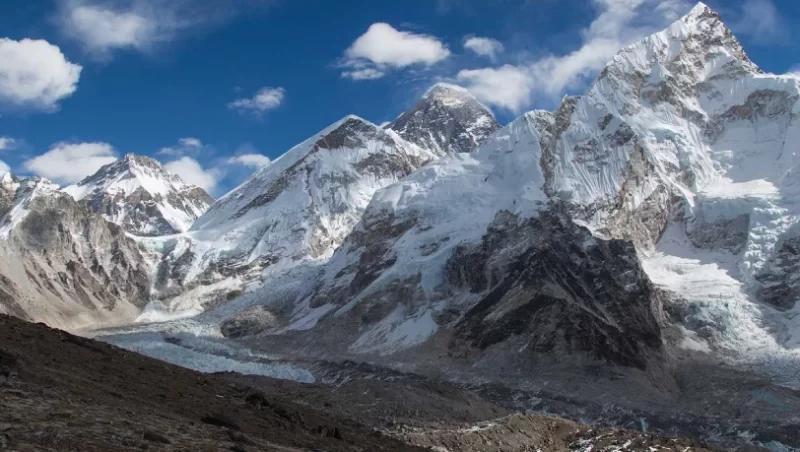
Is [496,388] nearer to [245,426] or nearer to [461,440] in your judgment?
[461,440]

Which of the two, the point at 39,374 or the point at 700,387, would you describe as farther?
the point at 700,387

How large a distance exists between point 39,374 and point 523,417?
34.6 meters

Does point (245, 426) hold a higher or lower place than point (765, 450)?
higher

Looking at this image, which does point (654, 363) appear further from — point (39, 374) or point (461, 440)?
point (39, 374)

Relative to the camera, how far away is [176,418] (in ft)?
120

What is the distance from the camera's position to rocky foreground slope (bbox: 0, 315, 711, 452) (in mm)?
30562

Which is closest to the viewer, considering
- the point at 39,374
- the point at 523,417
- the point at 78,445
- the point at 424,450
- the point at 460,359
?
the point at 78,445

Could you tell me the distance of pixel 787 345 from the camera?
196250mm

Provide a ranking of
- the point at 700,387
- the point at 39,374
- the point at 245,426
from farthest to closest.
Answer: the point at 700,387 → the point at 245,426 → the point at 39,374

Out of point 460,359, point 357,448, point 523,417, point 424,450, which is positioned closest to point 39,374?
point 357,448

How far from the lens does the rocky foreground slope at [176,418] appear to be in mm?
30562

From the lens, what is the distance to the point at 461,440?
5806cm

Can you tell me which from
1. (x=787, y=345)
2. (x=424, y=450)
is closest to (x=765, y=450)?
(x=787, y=345)

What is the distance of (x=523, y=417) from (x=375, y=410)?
47.9 ft
